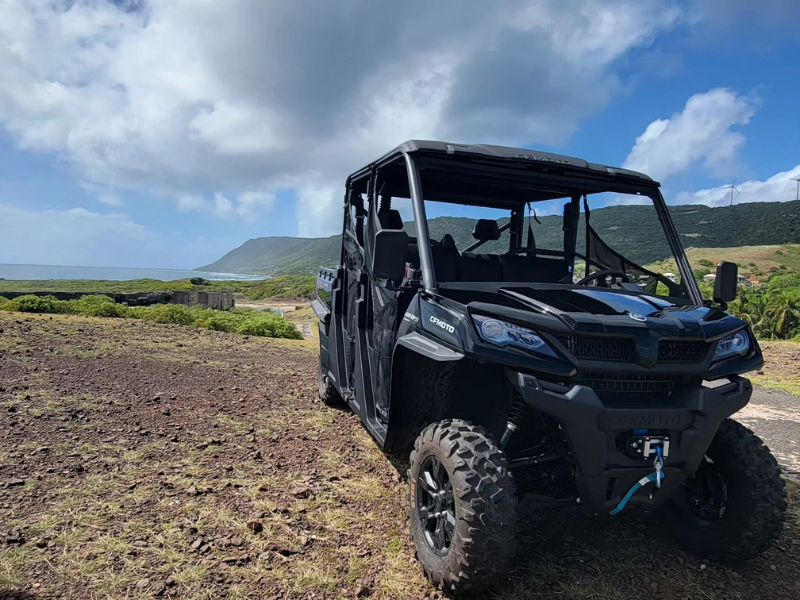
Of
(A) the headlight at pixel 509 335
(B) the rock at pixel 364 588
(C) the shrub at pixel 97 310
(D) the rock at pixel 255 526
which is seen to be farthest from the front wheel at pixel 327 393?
(C) the shrub at pixel 97 310

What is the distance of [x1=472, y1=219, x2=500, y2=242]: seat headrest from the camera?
4.70 m

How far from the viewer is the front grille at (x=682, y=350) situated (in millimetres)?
2727

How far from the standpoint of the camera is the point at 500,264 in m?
4.50

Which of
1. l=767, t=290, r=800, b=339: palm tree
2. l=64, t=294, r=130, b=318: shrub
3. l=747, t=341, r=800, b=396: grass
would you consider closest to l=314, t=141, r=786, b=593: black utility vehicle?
l=747, t=341, r=800, b=396: grass

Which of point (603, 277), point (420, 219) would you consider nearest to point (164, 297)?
point (420, 219)

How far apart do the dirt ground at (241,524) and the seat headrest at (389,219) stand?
6.52ft

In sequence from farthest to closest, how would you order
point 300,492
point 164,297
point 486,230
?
point 164,297 < point 486,230 < point 300,492

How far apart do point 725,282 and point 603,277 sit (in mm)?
790

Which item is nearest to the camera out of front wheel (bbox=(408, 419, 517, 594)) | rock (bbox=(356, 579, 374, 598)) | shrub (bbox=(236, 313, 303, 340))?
front wheel (bbox=(408, 419, 517, 594))

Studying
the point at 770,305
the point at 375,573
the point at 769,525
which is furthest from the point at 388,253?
the point at 770,305

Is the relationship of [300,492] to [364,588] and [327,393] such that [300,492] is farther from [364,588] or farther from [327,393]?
[327,393]

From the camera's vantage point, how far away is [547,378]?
2.62m

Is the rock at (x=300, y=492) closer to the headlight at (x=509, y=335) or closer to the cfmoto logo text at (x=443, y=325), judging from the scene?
the cfmoto logo text at (x=443, y=325)

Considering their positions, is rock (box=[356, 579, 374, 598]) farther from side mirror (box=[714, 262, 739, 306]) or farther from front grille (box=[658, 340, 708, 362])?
side mirror (box=[714, 262, 739, 306])
